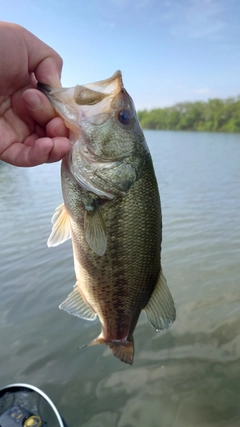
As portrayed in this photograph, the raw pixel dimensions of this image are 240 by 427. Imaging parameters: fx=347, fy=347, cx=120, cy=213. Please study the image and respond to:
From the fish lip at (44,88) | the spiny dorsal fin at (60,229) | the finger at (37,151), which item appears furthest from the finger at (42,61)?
the spiny dorsal fin at (60,229)

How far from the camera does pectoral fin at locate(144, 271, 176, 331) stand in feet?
7.43

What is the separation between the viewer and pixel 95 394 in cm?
382

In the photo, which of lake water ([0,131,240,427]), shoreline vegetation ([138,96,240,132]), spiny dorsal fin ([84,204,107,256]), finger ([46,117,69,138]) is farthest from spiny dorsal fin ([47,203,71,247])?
shoreline vegetation ([138,96,240,132])

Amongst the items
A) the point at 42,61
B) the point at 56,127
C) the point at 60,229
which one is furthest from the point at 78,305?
the point at 42,61

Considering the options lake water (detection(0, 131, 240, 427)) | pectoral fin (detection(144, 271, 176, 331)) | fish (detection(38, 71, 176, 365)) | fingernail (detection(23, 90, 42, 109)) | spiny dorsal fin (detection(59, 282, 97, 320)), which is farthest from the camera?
lake water (detection(0, 131, 240, 427))

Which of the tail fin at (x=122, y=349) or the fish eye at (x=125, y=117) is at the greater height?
the fish eye at (x=125, y=117)

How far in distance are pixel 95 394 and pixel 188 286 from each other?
254cm

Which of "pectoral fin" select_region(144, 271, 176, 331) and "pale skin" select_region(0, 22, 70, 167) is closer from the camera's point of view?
"pale skin" select_region(0, 22, 70, 167)

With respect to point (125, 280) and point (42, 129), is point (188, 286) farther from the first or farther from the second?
point (42, 129)

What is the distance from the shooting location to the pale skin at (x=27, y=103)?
185 cm

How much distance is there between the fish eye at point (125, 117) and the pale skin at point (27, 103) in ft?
1.07

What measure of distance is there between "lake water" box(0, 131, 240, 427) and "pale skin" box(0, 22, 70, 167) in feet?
9.47

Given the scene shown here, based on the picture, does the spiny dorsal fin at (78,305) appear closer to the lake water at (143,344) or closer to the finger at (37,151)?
the finger at (37,151)

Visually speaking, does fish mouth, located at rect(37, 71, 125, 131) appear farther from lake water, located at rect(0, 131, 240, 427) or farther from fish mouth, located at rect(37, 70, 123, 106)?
lake water, located at rect(0, 131, 240, 427)
